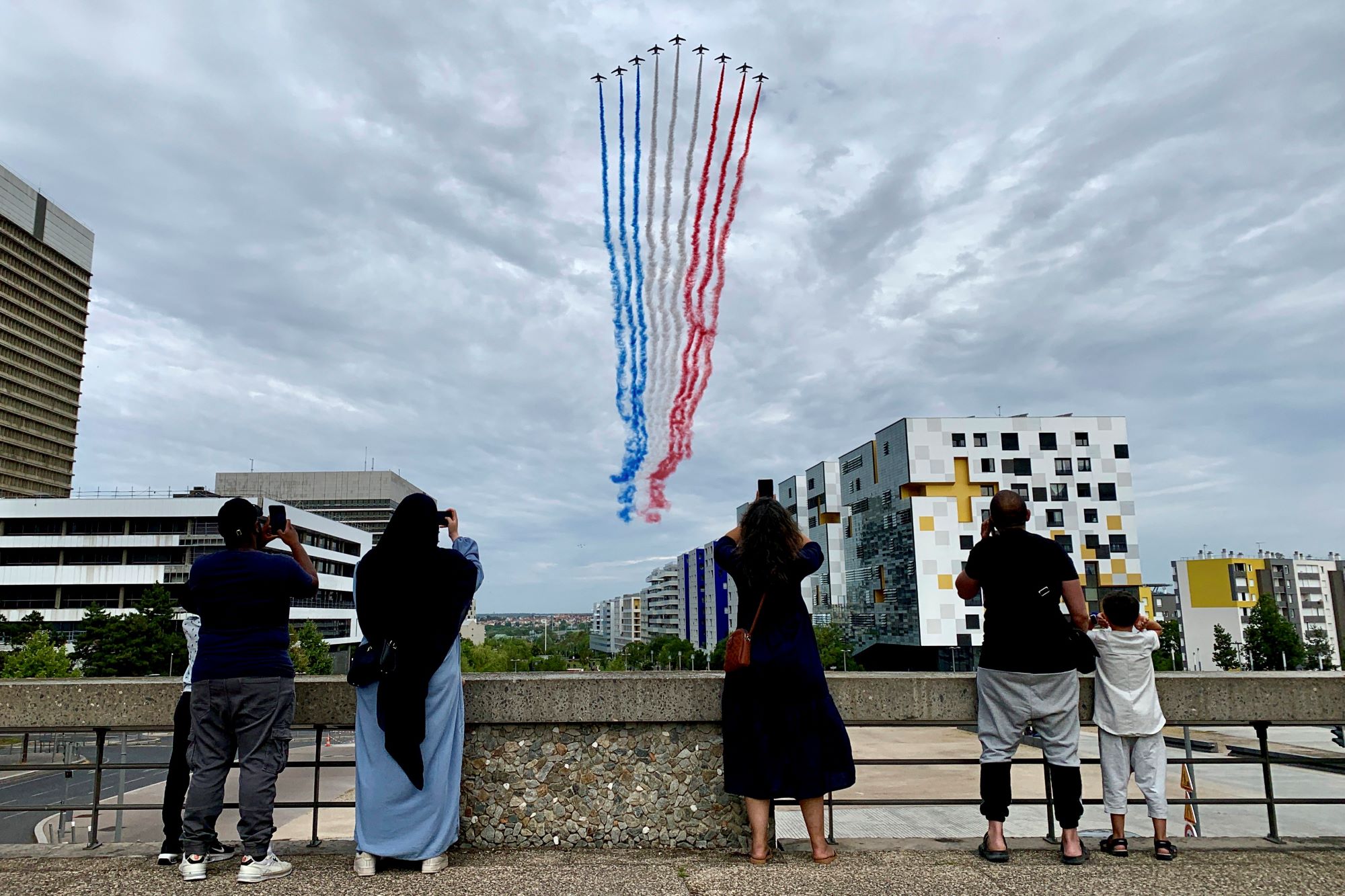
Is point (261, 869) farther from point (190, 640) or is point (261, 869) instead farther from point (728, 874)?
point (728, 874)

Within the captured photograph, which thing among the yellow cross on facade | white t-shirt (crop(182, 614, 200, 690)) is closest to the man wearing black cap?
white t-shirt (crop(182, 614, 200, 690))

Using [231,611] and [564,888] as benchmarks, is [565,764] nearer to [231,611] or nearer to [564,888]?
[564,888]

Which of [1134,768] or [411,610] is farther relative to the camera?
A: [1134,768]

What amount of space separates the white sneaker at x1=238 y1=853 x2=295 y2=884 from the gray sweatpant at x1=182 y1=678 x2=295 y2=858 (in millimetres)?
44

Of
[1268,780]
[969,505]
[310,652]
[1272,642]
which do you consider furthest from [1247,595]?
[1268,780]

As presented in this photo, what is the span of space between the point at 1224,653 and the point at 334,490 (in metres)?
135

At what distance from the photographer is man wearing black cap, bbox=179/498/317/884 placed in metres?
4.03

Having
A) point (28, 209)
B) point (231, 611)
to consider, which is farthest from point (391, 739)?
point (28, 209)

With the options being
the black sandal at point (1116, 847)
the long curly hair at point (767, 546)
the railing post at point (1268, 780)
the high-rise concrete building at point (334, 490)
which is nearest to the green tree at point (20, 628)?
the long curly hair at point (767, 546)

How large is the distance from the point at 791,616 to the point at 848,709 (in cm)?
84

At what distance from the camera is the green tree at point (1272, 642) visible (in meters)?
71.6

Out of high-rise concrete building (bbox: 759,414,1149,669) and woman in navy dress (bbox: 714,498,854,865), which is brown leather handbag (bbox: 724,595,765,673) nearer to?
woman in navy dress (bbox: 714,498,854,865)

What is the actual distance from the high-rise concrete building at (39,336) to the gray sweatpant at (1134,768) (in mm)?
130808

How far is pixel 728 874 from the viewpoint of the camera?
4004 mm
